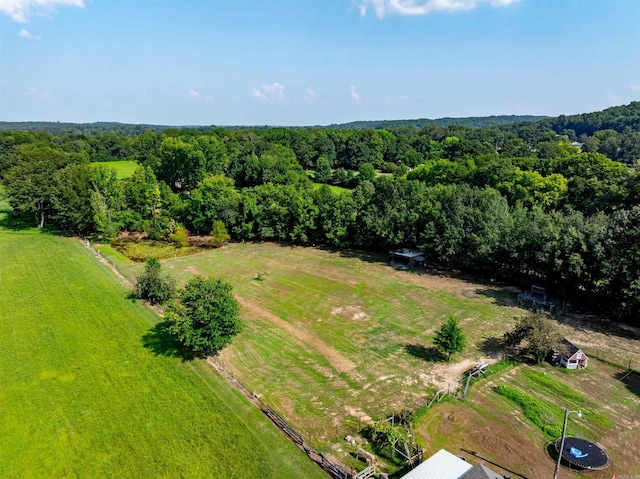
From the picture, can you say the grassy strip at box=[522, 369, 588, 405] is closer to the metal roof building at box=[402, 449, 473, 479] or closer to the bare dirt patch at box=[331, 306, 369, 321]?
the metal roof building at box=[402, 449, 473, 479]

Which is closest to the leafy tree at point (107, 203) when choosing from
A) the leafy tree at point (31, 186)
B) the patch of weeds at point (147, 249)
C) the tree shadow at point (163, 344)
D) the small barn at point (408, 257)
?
the patch of weeds at point (147, 249)

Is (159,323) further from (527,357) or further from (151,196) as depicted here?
(151,196)

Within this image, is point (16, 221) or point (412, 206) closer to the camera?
point (412, 206)

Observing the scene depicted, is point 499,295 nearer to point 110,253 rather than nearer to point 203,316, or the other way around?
point 203,316

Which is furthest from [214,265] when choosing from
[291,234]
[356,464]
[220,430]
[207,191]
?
[356,464]

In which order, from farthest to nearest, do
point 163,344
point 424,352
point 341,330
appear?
point 341,330 < point 163,344 < point 424,352

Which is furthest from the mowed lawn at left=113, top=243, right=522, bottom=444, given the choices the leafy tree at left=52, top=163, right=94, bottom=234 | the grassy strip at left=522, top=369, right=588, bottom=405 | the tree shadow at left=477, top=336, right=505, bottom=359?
the leafy tree at left=52, top=163, right=94, bottom=234

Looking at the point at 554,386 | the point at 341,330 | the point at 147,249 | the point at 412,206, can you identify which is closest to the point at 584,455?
the point at 554,386
